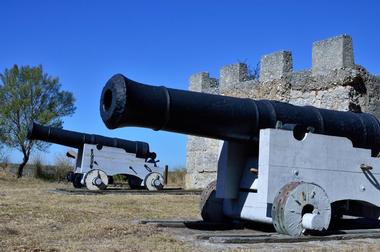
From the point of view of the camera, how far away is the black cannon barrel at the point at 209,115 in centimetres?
548

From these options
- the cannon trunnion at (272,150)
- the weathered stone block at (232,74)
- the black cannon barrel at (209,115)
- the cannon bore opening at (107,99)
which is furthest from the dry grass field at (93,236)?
the weathered stone block at (232,74)

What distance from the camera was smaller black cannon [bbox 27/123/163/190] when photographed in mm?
15625

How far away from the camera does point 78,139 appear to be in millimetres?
16234

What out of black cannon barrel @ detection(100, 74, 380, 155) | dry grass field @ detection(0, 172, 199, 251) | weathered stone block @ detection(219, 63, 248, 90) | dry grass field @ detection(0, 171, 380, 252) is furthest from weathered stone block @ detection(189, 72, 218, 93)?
black cannon barrel @ detection(100, 74, 380, 155)

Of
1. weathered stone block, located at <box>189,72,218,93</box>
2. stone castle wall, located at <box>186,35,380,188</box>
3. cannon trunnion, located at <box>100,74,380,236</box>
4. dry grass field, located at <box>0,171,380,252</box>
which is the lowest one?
dry grass field, located at <box>0,171,380,252</box>

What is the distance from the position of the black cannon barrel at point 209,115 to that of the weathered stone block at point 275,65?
22.7 ft

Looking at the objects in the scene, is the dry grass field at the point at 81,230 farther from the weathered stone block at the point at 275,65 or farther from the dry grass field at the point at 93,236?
the weathered stone block at the point at 275,65

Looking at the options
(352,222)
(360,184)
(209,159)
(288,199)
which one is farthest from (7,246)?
(209,159)

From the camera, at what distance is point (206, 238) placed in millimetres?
5703

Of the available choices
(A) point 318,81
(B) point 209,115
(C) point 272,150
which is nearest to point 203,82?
(A) point 318,81

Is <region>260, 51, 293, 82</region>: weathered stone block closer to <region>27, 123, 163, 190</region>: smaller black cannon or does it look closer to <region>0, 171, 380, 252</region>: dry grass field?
<region>27, 123, 163, 190</region>: smaller black cannon

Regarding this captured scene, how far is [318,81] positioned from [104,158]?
647 centimetres

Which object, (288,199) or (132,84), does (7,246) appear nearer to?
(132,84)

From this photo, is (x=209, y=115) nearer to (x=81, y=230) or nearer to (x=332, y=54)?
(x=81, y=230)
